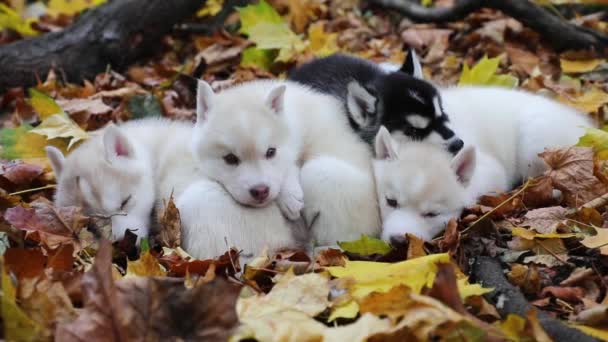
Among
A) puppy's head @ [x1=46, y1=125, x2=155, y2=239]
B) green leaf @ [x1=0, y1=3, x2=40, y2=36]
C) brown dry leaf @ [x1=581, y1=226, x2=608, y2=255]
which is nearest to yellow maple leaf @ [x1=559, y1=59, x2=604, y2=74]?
brown dry leaf @ [x1=581, y1=226, x2=608, y2=255]

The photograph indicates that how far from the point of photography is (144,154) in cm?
346

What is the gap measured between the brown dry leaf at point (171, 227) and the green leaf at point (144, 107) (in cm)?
167

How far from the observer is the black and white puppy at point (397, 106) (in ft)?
12.0

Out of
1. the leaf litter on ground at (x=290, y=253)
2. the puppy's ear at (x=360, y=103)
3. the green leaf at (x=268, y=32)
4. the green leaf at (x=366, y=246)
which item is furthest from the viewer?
the green leaf at (x=268, y=32)

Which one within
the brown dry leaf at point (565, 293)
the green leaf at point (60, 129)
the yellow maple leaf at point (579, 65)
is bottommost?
the green leaf at point (60, 129)

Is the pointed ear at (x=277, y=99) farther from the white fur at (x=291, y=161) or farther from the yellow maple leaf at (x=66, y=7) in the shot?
the yellow maple leaf at (x=66, y=7)

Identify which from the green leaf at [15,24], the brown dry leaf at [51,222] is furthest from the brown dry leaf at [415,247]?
the green leaf at [15,24]

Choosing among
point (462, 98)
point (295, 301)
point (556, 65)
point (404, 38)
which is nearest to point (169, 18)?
point (404, 38)

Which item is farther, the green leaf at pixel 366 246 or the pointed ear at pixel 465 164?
the pointed ear at pixel 465 164

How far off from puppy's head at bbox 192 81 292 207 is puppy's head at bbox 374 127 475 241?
1.69 feet

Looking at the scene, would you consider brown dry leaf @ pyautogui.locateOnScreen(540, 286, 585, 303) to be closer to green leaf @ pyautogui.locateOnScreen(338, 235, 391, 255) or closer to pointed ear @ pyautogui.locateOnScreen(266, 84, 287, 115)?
green leaf @ pyautogui.locateOnScreen(338, 235, 391, 255)

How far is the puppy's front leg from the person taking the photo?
3111 millimetres

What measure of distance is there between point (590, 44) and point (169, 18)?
3391mm

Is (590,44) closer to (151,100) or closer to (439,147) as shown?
(439,147)
